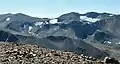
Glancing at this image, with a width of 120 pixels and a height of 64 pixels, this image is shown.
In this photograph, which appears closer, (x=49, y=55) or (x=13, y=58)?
(x=13, y=58)

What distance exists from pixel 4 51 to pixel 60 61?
4336mm

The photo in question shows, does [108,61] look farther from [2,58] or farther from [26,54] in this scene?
[2,58]

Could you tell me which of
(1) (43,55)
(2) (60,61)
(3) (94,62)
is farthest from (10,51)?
(3) (94,62)

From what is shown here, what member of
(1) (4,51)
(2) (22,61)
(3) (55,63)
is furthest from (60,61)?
(1) (4,51)

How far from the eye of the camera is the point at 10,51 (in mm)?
21703

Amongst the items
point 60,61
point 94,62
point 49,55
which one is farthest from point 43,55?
point 94,62

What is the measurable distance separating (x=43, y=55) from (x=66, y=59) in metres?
1.60

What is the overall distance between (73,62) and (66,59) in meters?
1.01

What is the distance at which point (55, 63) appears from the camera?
19.5m

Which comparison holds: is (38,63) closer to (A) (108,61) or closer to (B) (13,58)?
(B) (13,58)

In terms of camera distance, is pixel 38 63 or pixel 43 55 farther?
pixel 43 55

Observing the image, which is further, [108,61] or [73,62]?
[108,61]

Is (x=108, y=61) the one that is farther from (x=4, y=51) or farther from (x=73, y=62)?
(x=4, y=51)

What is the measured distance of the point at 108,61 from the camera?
71.7ft
